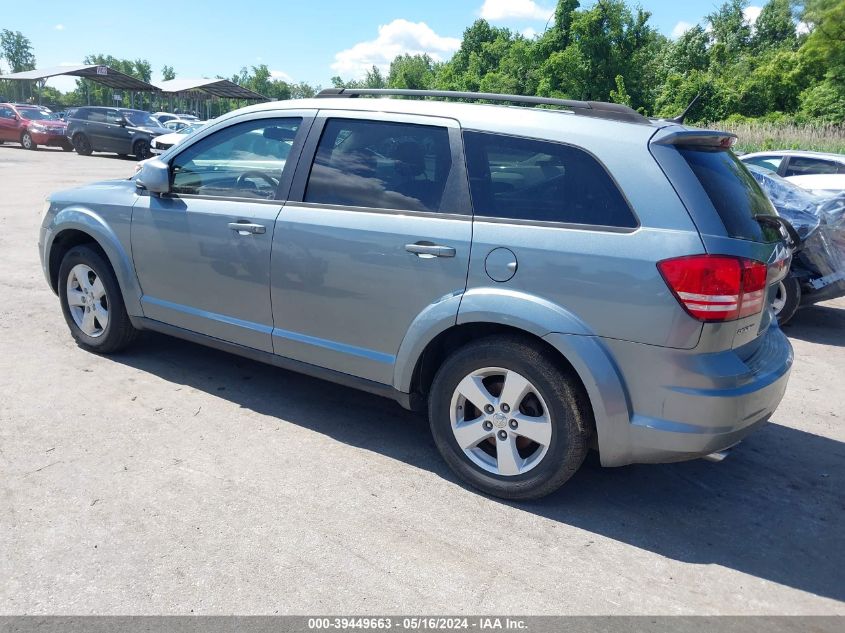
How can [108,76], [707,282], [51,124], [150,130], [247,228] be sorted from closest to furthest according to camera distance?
[707,282] → [247,228] → [150,130] → [51,124] → [108,76]

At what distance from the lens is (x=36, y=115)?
29062mm

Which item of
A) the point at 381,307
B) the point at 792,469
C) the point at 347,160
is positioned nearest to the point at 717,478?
the point at 792,469

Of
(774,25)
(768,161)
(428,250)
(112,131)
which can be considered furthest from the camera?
(774,25)

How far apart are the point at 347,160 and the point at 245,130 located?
885mm

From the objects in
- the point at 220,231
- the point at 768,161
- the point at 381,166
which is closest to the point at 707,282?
the point at 381,166

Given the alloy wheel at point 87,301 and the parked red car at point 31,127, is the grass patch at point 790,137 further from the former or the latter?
the parked red car at point 31,127

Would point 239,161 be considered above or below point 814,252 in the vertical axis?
above

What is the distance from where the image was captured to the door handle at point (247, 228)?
4.12m

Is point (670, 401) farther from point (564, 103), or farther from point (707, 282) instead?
point (564, 103)

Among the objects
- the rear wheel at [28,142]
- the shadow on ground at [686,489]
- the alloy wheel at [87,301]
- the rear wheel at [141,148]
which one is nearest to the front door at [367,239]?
the shadow on ground at [686,489]

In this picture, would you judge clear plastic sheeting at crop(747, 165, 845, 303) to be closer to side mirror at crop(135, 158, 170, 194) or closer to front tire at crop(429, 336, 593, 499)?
front tire at crop(429, 336, 593, 499)

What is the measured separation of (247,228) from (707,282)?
2.54 meters

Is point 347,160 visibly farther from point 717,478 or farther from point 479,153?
point 717,478

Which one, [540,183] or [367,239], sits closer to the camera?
[540,183]
